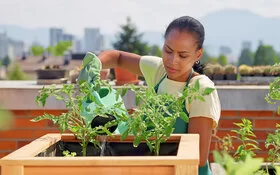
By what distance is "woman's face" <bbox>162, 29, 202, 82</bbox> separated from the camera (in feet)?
4.93

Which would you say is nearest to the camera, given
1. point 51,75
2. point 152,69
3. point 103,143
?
point 103,143

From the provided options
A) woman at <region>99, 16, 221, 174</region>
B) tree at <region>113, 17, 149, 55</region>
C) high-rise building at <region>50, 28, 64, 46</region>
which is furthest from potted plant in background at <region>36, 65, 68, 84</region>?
high-rise building at <region>50, 28, 64, 46</region>

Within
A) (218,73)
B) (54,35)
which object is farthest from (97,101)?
(54,35)

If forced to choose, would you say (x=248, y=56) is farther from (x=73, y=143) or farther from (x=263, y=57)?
(x=73, y=143)

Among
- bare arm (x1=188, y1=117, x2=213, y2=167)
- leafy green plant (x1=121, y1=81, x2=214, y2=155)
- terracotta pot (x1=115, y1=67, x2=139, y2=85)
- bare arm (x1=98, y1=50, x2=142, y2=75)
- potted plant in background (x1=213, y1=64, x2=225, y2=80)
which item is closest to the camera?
leafy green plant (x1=121, y1=81, x2=214, y2=155)

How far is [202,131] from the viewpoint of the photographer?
4.45ft

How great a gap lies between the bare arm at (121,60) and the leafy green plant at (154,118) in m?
0.91

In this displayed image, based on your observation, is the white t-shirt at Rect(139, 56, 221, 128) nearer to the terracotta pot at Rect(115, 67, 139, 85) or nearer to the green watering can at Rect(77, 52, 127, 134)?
the green watering can at Rect(77, 52, 127, 134)

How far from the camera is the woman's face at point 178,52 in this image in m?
1.50

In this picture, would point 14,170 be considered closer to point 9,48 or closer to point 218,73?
point 218,73

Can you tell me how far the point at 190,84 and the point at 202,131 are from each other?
165 mm

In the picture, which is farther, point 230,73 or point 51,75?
point 51,75

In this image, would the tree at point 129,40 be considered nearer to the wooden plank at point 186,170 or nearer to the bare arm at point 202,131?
the bare arm at point 202,131

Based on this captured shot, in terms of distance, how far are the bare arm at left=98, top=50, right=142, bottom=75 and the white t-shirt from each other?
0.08 meters
